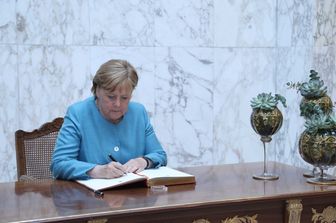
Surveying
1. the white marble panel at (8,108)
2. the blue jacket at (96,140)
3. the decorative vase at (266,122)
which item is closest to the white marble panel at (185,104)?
the white marble panel at (8,108)

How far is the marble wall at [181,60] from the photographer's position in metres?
4.29

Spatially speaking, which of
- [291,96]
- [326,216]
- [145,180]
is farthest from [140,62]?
[326,216]

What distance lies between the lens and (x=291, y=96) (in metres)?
4.93

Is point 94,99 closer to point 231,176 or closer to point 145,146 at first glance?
point 145,146

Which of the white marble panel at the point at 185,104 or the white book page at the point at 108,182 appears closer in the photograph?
the white book page at the point at 108,182

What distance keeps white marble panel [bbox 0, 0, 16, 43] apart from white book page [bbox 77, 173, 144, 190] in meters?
1.89

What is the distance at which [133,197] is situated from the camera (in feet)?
7.98

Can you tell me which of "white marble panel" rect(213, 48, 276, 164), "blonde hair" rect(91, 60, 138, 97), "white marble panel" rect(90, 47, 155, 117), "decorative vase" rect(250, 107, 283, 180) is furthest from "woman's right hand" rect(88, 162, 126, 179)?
"white marble panel" rect(213, 48, 276, 164)

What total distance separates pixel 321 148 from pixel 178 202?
2.75 ft

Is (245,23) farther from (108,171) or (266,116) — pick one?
(108,171)

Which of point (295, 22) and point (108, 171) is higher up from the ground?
point (295, 22)

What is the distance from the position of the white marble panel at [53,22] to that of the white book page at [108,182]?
6.26 feet

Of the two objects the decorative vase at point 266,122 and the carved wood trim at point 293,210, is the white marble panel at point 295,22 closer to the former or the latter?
the decorative vase at point 266,122

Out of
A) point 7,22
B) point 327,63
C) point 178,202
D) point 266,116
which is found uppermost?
point 7,22
